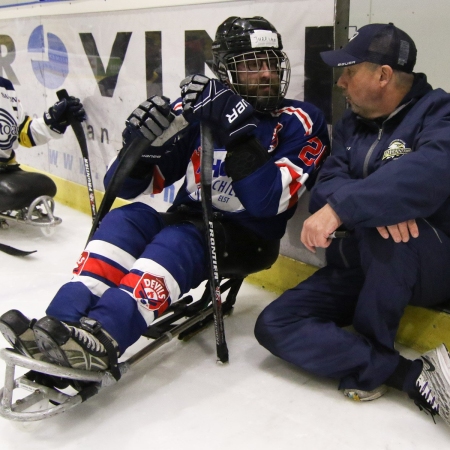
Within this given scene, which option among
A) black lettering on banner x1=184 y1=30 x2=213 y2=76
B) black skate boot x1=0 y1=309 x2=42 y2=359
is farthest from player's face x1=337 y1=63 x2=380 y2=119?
black skate boot x1=0 y1=309 x2=42 y2=359

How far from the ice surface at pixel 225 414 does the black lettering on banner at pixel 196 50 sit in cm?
124

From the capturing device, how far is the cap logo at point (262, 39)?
1.86 metres

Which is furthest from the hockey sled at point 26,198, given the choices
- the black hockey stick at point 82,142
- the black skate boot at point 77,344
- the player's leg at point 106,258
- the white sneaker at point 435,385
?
the white sneaker at point 435,385

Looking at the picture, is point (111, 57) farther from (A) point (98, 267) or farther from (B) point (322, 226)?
(B) point (322, 226)

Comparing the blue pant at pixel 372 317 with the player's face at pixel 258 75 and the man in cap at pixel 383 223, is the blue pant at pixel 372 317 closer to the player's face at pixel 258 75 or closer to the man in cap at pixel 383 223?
the man in cap at pixel 383 223

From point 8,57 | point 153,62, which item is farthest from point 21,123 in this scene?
point 8,57

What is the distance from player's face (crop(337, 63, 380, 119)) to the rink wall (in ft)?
1.27

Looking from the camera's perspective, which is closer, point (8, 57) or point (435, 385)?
point (435, 385)

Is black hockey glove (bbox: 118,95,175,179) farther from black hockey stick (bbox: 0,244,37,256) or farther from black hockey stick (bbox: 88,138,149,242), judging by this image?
black hockey stick (bbox: 0,244,37,256)

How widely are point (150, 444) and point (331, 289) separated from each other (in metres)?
0.75

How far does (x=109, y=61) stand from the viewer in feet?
10.8

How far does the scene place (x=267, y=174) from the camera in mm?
1795

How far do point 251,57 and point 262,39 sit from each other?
Result: 0.21ft

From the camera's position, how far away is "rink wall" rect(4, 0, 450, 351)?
2.23 meters
